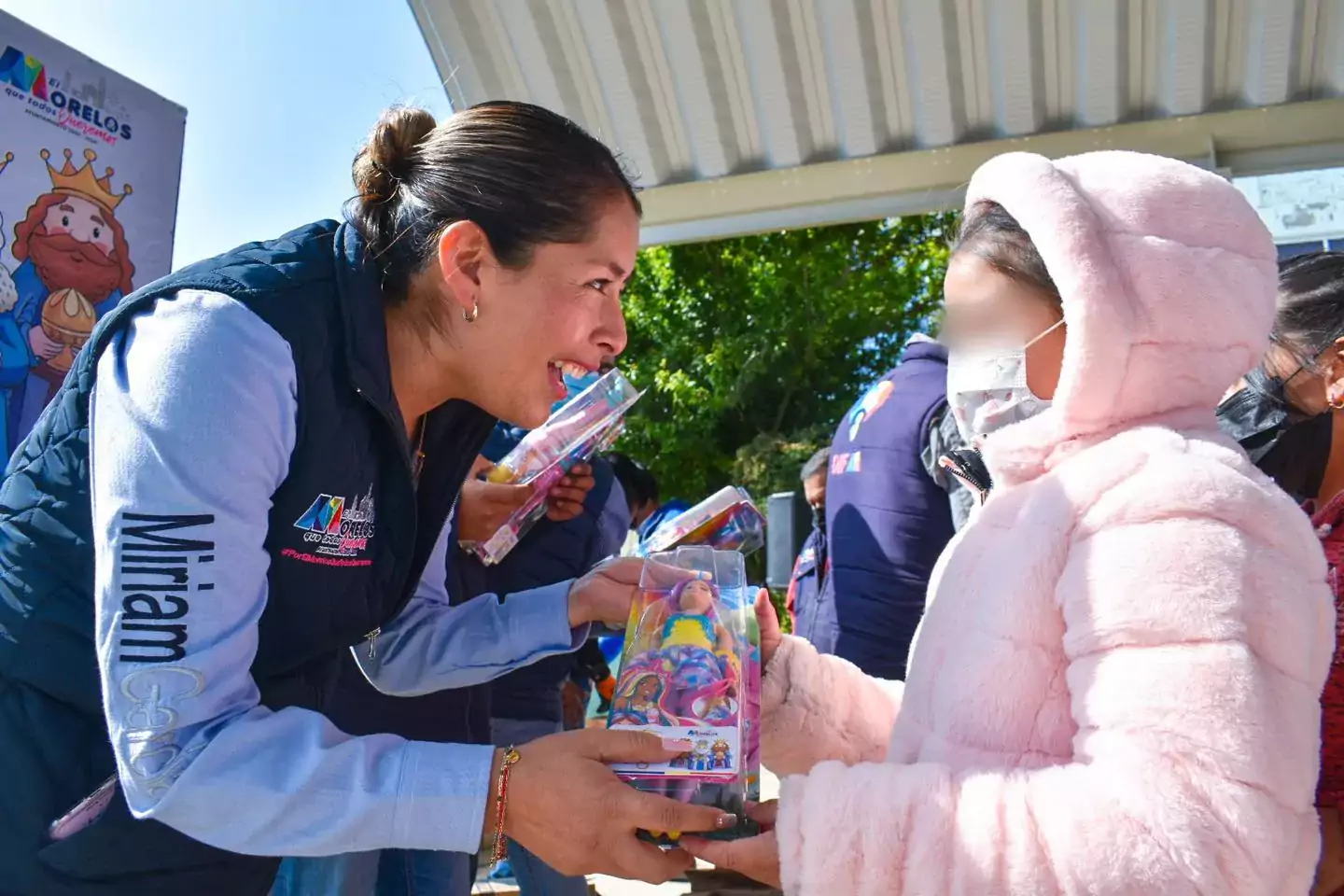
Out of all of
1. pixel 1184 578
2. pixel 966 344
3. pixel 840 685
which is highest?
pixel 966 344

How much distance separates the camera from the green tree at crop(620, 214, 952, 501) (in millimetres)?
14227

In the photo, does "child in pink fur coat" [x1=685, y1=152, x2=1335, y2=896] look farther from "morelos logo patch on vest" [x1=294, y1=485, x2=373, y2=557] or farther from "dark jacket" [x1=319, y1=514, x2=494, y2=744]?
"dark jacket" [x1=319, y1=514, x2=494, y2=744]

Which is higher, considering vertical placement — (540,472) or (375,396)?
(375,396)

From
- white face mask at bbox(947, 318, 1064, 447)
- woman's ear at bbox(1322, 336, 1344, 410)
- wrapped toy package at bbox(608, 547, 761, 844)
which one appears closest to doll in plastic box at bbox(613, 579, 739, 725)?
wrapped toy package at bbox(608, 547, 761, 844)

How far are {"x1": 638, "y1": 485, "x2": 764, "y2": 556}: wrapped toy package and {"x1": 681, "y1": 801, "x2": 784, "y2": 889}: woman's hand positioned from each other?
1486 millimetres

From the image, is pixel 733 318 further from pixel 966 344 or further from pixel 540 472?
pixel 966 344

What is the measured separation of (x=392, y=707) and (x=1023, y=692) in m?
1.87

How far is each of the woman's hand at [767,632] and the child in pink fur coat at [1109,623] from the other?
0.41 meters

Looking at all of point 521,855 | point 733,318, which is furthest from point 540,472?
point 733,318

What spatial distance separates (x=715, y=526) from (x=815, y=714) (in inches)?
40.8

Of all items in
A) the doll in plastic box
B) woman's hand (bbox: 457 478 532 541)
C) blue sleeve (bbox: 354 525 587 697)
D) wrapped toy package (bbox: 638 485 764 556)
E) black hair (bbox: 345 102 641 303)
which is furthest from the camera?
woman's hand (bbox: 457 478 532 541)

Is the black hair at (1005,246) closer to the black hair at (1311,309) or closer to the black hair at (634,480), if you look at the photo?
the black hair at (1311,309)

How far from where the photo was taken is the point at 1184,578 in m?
1.16

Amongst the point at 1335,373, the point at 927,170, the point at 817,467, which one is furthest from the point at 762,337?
the point at 1335,373
